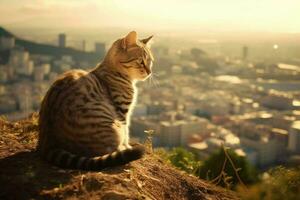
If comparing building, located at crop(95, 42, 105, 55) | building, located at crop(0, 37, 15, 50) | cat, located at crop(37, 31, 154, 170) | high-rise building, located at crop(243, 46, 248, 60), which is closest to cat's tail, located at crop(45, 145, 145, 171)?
cat, located at crop(37, 31, 154, 170)

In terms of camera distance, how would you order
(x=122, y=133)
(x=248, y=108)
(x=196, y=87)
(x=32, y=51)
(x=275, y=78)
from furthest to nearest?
(x=196, y=87)
(x=275, y=78)
(x=248, y=108)
(x=32, y=51)
(x=122, y=133)

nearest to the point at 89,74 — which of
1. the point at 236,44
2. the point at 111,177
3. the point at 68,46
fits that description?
the point at 111,177

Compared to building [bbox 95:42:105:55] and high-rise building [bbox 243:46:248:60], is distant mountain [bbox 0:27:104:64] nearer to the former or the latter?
building [bbox 95:42:105:55]

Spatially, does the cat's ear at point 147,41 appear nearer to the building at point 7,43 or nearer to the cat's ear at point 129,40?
the cat's ear at point 129,40

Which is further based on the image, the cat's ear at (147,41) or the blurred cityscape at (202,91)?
the blurred cityscape at (202,91)

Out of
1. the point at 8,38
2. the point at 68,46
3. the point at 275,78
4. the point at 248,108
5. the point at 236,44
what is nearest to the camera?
the point at 8,38

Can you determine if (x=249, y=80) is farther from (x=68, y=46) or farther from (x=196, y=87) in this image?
(x=68, y=46)

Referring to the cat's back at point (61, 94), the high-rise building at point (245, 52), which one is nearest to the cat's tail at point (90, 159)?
the cat's back at point (61, 94)
